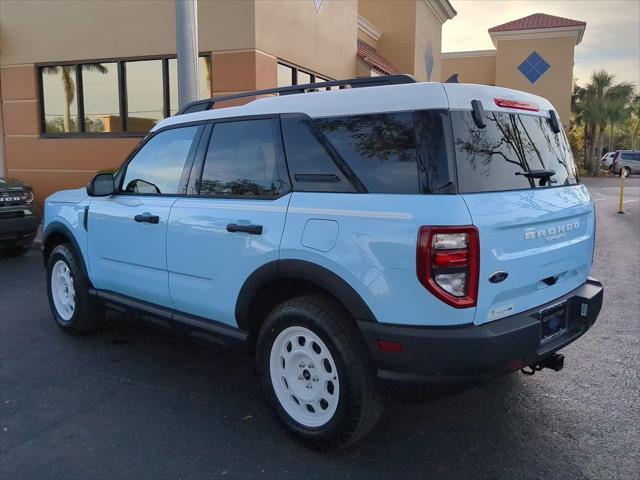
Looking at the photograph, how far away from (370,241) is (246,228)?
2.87 ft

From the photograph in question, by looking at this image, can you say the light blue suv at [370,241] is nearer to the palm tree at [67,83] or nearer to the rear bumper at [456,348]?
the rear bumper at [456,348]

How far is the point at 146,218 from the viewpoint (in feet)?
13.4

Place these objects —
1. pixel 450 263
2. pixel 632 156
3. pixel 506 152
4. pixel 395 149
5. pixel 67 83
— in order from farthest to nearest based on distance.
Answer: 1. pixel 632 156
2. pixel 67 83
3. pixel 506 152
4. pixel 395 149
5. pixel 450 263

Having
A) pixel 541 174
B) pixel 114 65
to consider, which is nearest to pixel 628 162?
pixel 114 65

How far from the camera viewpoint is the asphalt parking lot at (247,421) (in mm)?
3047

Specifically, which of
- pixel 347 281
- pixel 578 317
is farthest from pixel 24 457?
pixel 578 317

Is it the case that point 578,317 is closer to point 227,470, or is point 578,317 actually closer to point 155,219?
point 227,470

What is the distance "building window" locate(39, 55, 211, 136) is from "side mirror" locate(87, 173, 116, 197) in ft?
21.8

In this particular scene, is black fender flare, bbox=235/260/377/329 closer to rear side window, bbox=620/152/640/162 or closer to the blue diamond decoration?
the blue diamond decoration

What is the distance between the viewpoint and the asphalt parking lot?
10.00ft

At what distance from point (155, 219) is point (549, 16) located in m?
32.8

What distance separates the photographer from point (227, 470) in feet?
9.95

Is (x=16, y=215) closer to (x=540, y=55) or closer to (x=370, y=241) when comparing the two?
(x=370, y=241)

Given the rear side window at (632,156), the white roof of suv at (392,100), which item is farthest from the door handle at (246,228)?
the rear side window at (632,156)
